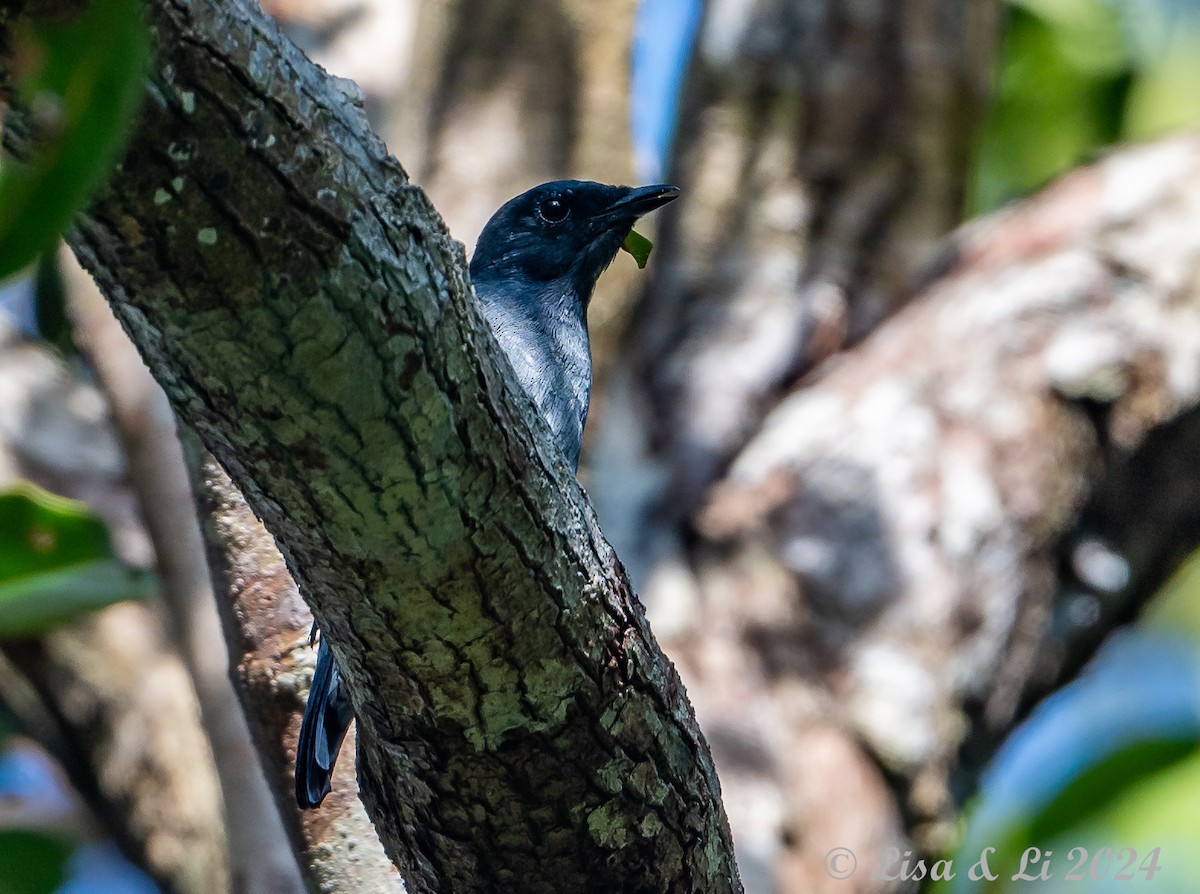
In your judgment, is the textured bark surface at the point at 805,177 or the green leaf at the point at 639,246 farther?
the textured bark surface at the point at 805,177

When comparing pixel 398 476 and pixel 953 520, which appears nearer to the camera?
pixel 398 476

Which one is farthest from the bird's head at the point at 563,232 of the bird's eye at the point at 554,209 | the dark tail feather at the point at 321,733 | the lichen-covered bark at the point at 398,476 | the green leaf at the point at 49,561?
the lichen-covered bark at the point at 398,476

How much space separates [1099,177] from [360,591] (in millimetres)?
4667

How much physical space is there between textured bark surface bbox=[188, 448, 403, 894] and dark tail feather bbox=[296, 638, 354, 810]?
30cm

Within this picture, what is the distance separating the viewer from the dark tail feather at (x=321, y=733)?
8.79 feet

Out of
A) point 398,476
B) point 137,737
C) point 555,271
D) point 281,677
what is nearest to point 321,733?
point 281,677

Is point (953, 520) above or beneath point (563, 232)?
beneath

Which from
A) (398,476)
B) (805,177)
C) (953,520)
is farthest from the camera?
(805,177)

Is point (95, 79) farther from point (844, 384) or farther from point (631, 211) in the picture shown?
point (844, 384)

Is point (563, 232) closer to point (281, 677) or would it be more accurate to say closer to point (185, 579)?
point (185, 579)

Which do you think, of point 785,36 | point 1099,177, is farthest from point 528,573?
point 785,36

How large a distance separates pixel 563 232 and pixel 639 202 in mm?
294

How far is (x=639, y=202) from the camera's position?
4352mm

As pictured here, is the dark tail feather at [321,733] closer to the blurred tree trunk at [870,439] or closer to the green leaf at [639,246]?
the green leaf at [639,246]
